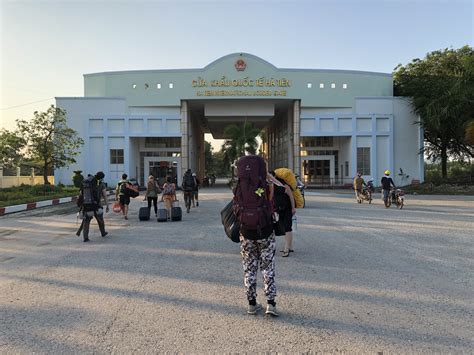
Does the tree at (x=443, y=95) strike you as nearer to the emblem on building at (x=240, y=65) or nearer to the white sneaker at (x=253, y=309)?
the emblem on building at (x=240, y=65)

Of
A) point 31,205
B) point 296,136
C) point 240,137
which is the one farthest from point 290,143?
point 31,205

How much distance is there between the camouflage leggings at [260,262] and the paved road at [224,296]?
0.30 meters

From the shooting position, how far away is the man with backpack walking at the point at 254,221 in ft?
14.7

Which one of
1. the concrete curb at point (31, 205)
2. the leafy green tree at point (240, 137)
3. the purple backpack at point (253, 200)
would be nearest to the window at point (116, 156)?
the leafy green tree at point (240, 137)

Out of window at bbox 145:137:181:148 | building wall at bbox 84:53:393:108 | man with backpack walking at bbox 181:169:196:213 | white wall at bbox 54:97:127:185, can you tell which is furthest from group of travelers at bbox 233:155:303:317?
window at bbox 145:137:181:148

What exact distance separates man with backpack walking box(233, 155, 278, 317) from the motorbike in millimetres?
14306

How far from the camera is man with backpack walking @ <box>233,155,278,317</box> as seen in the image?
447 centimetres

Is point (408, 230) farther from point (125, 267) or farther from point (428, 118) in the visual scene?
point (428, 118)

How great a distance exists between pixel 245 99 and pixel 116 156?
13469 mm

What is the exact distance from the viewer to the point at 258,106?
41188mm

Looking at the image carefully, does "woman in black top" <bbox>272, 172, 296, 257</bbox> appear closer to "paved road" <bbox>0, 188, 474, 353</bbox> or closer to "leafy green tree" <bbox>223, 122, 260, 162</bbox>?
"paved road" <bbox>0, 188, 474, 353</bbox>

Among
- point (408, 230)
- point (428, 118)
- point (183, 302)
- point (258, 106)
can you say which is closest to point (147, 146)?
point (258, 106)

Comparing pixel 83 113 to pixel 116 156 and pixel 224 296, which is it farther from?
pixel 224 296

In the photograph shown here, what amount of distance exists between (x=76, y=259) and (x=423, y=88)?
124 feet
